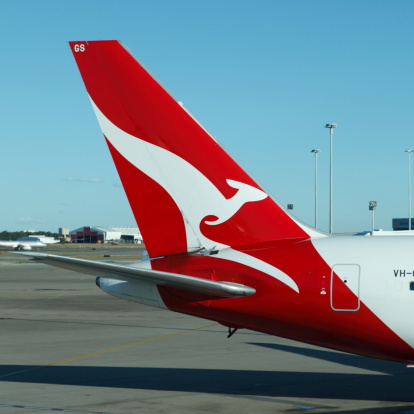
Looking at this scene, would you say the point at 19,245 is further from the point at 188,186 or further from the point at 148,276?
the point at 148,276

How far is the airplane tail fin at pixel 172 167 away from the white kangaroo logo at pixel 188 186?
0.02m

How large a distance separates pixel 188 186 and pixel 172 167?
49 centimetres

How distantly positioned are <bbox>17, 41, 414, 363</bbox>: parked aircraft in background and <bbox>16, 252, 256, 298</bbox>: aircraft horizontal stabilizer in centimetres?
9

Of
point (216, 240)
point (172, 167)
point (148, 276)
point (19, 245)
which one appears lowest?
point (19, 245)

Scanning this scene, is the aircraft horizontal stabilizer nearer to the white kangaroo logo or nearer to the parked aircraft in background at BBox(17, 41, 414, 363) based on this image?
the parked aircraft in background at BBox(17, 41, 414, 363)

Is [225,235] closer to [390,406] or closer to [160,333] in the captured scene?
[390,406]

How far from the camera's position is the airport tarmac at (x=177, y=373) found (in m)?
14.4

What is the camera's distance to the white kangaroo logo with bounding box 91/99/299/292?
14.3 m

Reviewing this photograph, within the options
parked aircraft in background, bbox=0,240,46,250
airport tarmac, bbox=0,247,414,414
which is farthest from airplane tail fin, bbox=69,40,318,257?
parked aircraft in background, bbox=0,240,46,250

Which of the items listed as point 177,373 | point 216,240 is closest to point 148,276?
point 216,240

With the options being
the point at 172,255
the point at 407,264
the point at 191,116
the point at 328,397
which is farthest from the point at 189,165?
the point at 328,397

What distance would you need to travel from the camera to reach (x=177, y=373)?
57.7 ft

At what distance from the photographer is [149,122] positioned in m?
14.3

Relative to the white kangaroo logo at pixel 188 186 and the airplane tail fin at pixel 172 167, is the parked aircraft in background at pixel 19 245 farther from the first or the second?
the white kangaroo logo at pixel 188 186
